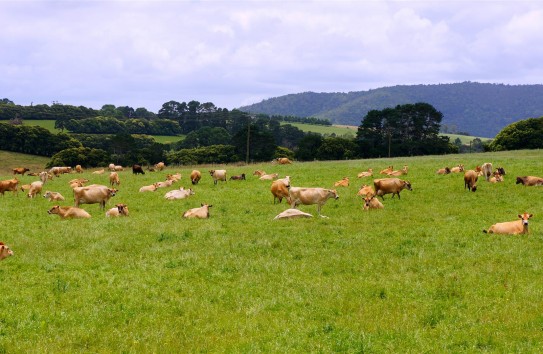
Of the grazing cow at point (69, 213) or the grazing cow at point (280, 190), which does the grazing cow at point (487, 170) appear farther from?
the grazing cow at point (69, 213)

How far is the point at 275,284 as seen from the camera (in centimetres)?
1320

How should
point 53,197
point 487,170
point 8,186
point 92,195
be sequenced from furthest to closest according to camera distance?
point 8,186 < point 487,170 < point 53,197 < point 92,195

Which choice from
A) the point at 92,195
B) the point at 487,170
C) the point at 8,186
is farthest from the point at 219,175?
the point at 487,170

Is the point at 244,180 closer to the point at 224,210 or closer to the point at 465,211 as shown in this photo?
the point at 224,210

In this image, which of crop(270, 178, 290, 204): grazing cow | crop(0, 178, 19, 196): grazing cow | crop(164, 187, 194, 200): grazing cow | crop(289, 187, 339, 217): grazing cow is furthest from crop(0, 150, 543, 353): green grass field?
crop(0, 178, 19, 196): grazing cow

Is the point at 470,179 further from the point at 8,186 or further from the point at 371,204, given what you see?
the point at 8,186

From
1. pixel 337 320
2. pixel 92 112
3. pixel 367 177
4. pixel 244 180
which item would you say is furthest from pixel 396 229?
pixel 92 112

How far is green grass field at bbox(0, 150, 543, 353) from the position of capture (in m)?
9.84

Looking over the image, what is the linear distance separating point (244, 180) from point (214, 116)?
14797cm

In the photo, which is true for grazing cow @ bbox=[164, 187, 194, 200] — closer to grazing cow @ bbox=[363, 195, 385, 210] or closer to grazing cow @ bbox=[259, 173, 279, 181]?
grazing cow @ bbox=[259, 173, 279, 181]

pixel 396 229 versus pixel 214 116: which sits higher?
pixel 214 116

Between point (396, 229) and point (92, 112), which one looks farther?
point (92, 112)

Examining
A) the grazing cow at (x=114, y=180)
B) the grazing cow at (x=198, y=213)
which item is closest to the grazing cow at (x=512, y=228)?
the grazing cow at (x=198, y=213)

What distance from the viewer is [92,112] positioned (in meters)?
172
